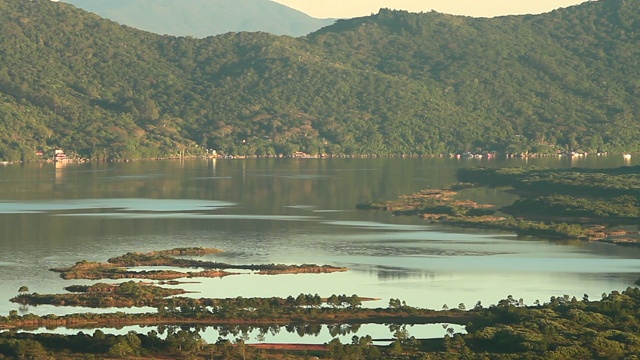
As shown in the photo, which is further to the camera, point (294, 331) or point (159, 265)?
point (159, 265)

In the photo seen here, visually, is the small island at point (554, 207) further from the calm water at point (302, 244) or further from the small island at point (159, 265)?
the small island at point (159, 265)

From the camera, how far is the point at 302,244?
4230 inches

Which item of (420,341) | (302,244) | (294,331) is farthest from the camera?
(302,244)

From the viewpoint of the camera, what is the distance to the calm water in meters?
83.9

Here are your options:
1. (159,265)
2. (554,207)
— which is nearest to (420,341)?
(159,265)

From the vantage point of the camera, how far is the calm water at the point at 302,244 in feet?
275

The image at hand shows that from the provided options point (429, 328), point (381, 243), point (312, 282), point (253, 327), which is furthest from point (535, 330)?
point (381, 243)

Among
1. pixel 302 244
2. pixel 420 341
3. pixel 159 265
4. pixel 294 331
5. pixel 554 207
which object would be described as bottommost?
pixel 294 331

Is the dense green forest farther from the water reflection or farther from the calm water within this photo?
the calm water

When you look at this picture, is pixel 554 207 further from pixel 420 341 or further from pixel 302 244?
pixel 420 341

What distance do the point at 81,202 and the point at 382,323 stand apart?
3292 inches

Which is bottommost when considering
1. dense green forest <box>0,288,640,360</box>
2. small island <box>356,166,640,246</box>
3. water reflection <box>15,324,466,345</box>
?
water reflection <box>15,324,466,345</box>

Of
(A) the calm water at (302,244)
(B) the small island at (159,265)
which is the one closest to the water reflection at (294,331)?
(A) the calm water at (302,244)

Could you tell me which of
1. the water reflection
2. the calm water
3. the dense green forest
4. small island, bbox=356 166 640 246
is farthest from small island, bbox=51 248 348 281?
small island, bbox=356 166 640 246
